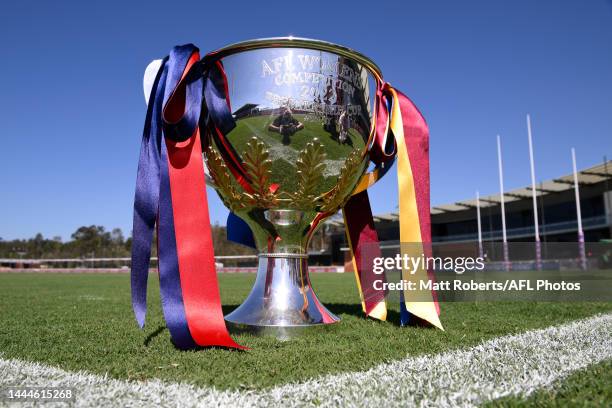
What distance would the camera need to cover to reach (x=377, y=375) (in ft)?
5.30

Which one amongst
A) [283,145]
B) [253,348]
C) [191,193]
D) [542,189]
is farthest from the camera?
[542,189]

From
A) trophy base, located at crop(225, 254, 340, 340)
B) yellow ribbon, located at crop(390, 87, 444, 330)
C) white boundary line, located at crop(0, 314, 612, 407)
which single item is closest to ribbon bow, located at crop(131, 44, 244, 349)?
trophy base, located at crop(225, 254, 340, 340)

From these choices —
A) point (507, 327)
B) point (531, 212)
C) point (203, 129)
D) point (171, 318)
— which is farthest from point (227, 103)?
point (531, 212)

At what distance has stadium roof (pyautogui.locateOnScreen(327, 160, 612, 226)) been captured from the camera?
26297 mm

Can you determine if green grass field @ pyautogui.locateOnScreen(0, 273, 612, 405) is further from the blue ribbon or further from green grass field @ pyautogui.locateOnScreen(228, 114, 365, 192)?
green grass field @ pyautogui.locateOnScreen(228, 114, 365, 192)

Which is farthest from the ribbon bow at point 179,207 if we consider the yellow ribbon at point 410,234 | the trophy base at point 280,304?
the yellow ribbon at point 410,234

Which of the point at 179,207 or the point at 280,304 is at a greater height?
the point at 179,207

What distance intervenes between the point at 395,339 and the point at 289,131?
1.20 m

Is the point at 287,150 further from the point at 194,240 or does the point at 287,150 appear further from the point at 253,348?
the point at 253,348

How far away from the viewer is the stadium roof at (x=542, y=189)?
26297mm

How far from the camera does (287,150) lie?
8.20 feet

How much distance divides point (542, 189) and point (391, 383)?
1285 inches

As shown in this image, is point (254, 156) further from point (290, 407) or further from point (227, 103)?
point (290, 407)

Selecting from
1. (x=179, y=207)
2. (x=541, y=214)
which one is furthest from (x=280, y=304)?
(x=541, y=214)
